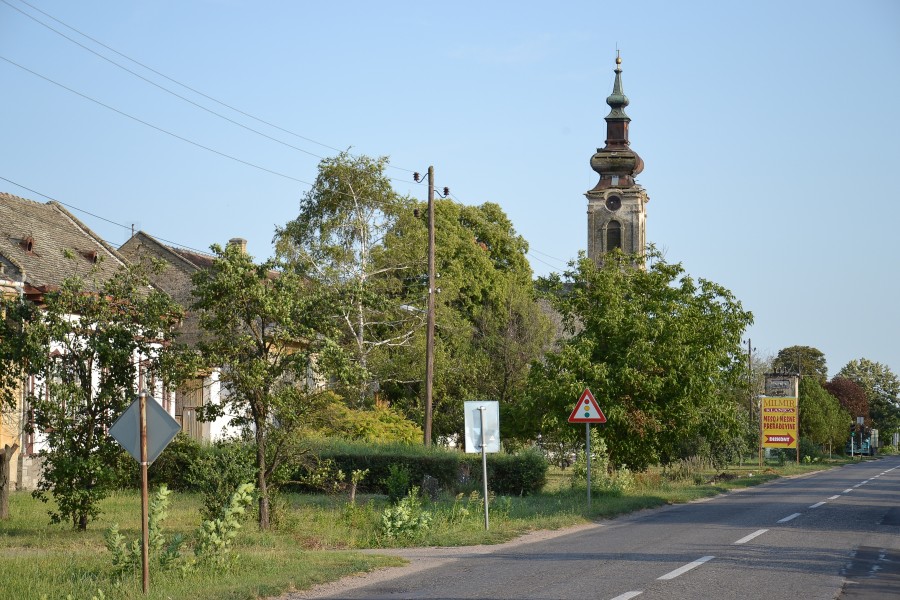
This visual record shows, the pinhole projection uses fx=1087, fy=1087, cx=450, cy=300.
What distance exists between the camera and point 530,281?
182ft

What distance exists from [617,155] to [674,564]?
8011cm

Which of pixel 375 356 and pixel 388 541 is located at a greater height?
pixel 375 356

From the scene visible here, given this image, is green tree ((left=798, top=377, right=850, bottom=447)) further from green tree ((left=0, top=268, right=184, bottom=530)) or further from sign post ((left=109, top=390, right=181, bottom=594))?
sign post ((left=109, top=390, right=181, bottom=594))

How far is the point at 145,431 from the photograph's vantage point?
39.0 feet

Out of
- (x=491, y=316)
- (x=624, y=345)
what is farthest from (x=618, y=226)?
(x=624, y=345)

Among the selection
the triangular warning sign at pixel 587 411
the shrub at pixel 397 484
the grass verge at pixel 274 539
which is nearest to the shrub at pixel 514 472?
the grass verge at pixel 274 539

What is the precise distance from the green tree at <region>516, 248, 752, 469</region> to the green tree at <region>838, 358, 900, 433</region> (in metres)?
113

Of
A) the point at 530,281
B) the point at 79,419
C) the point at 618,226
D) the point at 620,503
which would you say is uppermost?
the point at 618,226

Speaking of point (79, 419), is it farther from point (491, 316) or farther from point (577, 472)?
point (491, 316)

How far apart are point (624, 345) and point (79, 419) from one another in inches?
690

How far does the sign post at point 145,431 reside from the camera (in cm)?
1184

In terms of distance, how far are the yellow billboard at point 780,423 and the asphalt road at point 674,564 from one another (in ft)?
113

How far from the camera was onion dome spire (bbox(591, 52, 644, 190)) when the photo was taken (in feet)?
301

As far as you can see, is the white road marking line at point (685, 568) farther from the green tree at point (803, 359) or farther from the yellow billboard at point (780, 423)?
the green tree at point (803, 359)
